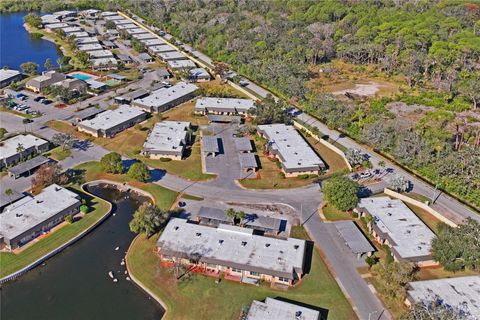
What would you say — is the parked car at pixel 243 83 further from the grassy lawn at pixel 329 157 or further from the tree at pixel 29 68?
the tree at pixel 29 68

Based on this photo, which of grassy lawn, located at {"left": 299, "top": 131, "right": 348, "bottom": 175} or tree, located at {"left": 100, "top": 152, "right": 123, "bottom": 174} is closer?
tree, located at {"left": 100, "top": 152, "right": 123, "bottom": 174}

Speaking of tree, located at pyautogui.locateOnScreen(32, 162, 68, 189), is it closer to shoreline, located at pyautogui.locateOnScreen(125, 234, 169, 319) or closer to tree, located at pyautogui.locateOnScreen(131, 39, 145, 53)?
shoreline, located at pyautogui.locateOnScreen(125, 234, 169, 319)

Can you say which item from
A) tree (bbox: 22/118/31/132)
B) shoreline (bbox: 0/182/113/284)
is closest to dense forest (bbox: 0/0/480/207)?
shoreline (bbox: 0/182/113/284)

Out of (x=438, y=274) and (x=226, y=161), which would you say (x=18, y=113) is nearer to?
(x=226, y=161)

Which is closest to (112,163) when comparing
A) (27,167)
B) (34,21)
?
(27,167)

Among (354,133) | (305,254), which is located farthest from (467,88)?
(305,254)

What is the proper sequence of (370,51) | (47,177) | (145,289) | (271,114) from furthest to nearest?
(370,51)
(271,114)
(47,177)
(145,289)

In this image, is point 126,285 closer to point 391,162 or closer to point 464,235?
point 464,235

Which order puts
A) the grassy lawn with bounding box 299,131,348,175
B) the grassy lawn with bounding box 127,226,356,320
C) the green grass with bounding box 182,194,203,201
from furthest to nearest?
the grassy lawn with bounding box 299,131,348,175 → the green grass with bounding box 182,194,203,201 → the grassy lawn with bounding box 127,226,356,320
